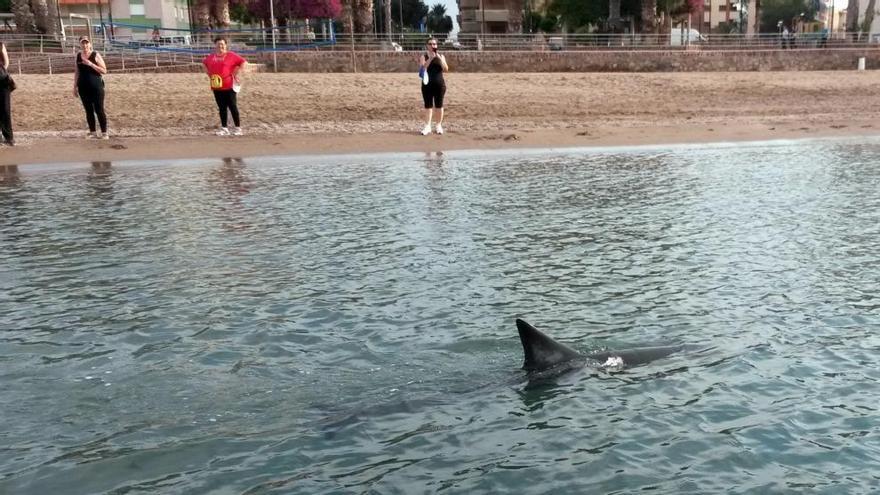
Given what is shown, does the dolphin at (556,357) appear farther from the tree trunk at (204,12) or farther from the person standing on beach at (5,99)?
the tree trunk at (204,12)

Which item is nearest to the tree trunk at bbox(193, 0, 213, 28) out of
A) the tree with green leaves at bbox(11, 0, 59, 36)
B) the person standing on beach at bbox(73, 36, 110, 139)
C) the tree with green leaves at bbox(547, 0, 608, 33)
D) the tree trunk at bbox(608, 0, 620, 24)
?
the tree with green leaves at bbox(11, 0, 59, 36)

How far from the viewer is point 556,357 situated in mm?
6059

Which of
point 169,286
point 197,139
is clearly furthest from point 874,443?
point 197,139

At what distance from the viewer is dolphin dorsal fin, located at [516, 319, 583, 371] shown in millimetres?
5910

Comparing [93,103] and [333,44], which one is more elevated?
[333,44]

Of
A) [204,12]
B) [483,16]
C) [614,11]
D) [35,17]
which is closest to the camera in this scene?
[35,17]

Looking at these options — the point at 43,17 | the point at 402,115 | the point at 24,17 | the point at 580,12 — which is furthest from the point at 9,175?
the point at 580,12

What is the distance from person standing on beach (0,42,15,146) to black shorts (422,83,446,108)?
26.9 feet

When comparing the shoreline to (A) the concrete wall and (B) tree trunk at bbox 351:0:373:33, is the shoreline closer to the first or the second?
(A) the concrete wall

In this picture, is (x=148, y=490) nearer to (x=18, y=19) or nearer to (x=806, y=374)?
(x=806, y=374)

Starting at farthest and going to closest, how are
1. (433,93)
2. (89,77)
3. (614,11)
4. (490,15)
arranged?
(490,15), (614,11), (433,93), (89,77)

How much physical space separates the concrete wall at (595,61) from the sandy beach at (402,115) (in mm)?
9080

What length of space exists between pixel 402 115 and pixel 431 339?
15583mm

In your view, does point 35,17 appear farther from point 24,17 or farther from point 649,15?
point 649,15
